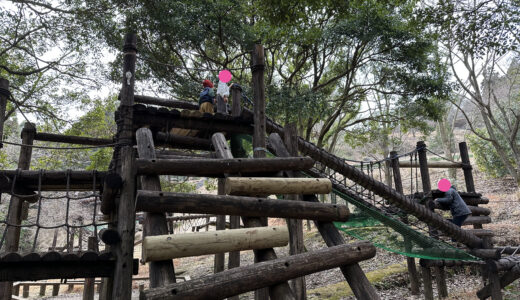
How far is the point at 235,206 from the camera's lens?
2990 millimetres

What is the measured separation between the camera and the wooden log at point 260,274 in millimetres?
2181

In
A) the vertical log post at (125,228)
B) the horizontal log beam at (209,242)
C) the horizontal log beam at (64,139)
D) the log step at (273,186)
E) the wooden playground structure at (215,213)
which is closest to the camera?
the horizontal log beam at (209,242)

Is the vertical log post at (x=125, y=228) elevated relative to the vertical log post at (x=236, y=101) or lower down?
lower down

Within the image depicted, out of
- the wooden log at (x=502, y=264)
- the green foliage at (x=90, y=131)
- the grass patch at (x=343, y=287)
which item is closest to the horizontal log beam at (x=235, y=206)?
the wooden log at (x=502, y=264)

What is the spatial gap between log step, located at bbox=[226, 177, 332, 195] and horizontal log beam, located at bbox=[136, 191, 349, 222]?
5.8 inches

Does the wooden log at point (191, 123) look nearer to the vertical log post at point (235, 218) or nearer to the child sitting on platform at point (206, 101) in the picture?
the vertical log post at point (235, 218)

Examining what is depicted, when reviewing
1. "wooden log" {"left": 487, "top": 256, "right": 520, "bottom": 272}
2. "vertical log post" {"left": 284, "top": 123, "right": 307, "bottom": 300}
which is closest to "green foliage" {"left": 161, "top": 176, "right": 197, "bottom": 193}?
"vertical log post" {"left": 284, "top": 123, "right": 307, "bottom": 300}

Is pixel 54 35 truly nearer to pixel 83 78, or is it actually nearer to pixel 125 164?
pixel 83 78

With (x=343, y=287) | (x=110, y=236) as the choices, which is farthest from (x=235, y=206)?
(x=343, y=287)

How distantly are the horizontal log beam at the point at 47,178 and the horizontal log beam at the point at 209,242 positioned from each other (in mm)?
3504

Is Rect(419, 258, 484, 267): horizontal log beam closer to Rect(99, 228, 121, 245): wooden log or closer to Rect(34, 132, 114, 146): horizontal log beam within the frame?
Rect(99, 228, 121, 245): wooden log

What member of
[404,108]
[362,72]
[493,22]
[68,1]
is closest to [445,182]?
[493,22]

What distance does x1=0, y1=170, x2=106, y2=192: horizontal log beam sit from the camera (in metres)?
5.11

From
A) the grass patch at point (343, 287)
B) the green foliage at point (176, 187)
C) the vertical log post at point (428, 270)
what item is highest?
the green foliage at point (176, 187)
